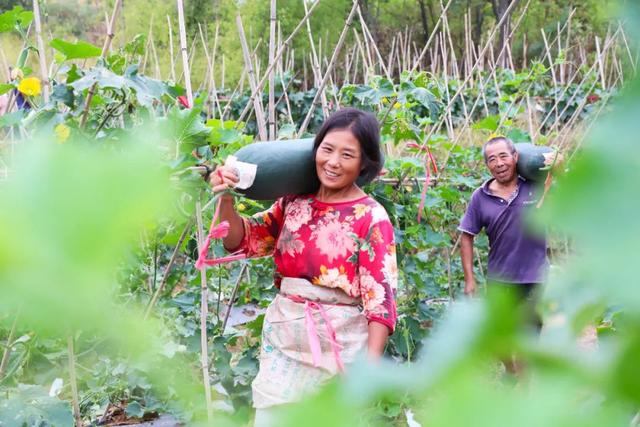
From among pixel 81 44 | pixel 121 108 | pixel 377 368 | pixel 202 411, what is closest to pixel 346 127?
pixel 121 108

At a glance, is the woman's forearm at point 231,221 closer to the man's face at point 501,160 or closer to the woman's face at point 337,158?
the woman's face at point 337,158

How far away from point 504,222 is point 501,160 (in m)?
0.25

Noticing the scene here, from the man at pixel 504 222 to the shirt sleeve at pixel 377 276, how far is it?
1216mm

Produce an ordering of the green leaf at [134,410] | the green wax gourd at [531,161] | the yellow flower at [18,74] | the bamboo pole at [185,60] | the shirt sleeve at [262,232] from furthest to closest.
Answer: the green wax gourd at [531,161]
the green leaf at [134,410]
the shirt sleeve at [262,232]
the bamboo pole at [185,60]
the yellow flower at [18,74]

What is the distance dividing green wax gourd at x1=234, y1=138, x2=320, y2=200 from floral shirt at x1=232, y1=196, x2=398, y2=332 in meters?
0.06

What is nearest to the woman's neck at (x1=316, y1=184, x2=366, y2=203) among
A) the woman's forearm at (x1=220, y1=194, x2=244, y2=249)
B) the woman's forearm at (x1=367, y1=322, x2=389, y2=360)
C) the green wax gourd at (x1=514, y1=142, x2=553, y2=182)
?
the woman's forearm at (x1=220, y1=194, x2=244, y2=249)

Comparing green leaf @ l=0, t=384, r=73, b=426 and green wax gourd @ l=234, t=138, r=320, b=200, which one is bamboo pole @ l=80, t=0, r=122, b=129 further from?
green leaf @ l=0, t=384, r=73, b=426

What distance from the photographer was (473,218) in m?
2.90

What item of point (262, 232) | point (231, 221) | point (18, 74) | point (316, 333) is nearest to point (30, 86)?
point (18, 74)

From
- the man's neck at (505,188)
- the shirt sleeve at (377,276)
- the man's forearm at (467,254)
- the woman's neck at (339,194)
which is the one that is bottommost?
the man's forearm at (467,254)

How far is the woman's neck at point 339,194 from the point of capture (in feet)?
5.75

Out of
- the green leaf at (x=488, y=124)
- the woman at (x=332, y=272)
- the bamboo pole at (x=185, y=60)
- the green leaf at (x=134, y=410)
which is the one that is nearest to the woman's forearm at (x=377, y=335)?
the woman at (x=332, y=272)

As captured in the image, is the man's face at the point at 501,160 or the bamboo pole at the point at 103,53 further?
the man's face at the point at 501,160

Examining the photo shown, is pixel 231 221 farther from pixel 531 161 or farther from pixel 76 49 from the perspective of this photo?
pixel 531 161
